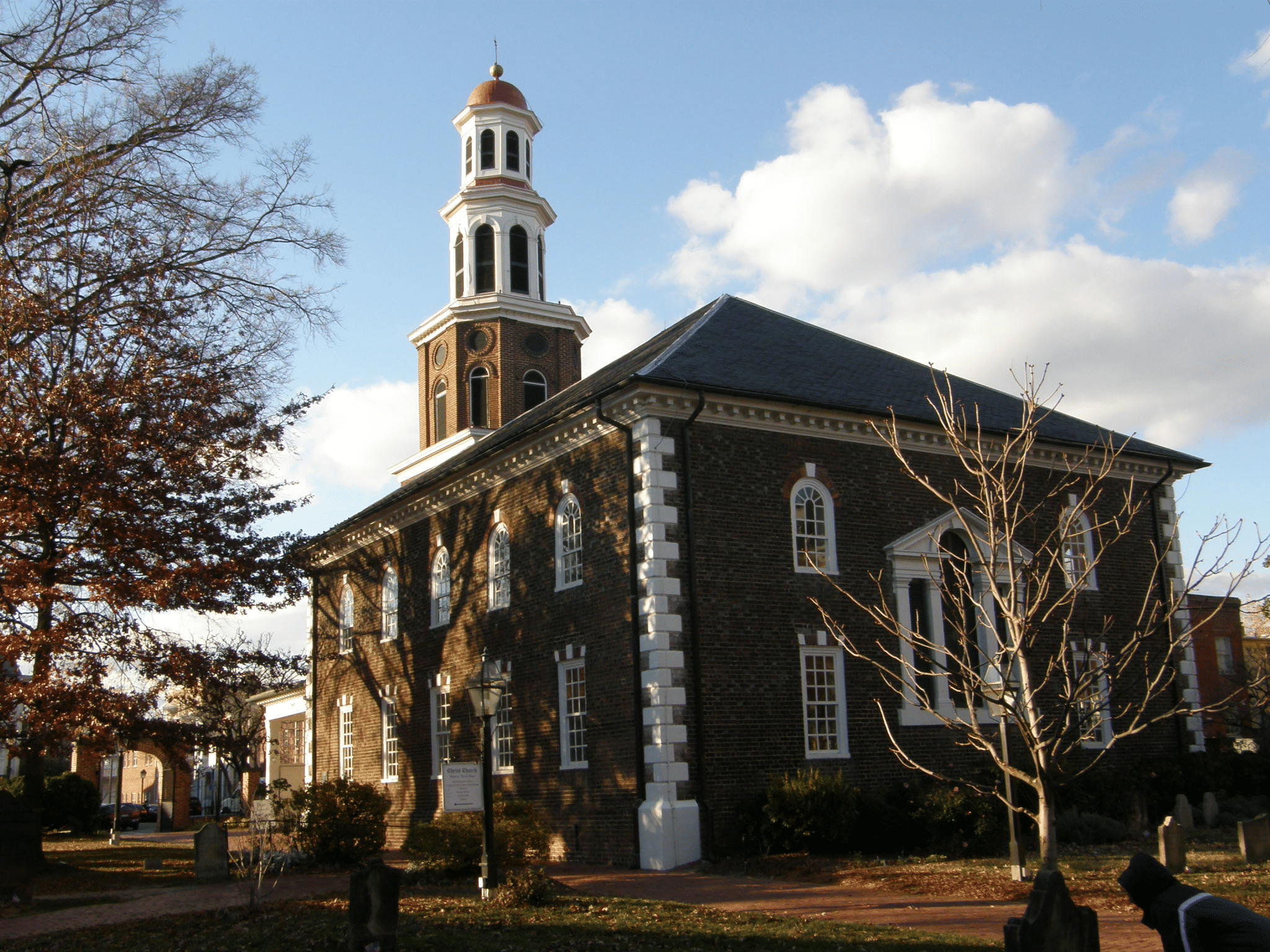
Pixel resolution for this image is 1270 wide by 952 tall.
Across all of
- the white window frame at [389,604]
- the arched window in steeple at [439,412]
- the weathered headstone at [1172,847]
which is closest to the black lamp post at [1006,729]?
the weathered headstone at [1172,847]

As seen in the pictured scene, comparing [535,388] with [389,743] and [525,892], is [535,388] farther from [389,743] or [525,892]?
[525,892]

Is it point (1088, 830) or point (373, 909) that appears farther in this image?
point (1088, 830)

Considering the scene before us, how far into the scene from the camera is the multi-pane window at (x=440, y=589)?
89.5ft

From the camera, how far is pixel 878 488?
22750 millimetres

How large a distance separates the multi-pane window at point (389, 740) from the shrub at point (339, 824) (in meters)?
6.65

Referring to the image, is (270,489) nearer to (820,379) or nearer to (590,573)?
(590,573)

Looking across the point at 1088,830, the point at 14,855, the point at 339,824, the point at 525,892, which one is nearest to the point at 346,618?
the point at 339,824

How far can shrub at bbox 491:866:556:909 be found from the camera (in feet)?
47.1

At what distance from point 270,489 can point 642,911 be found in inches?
537

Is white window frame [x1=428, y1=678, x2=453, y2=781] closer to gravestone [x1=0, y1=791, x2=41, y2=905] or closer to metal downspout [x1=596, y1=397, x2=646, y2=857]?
metal downspout [x1=596, y1=397, x2=646, y2=857]

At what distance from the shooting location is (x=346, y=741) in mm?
31812

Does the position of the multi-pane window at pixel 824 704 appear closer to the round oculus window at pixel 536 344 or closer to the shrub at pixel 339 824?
the shrub at pixel 339 824

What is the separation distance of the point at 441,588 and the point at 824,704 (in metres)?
10.2

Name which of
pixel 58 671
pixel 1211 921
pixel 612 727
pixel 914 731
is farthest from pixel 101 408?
pixel 1211 921
